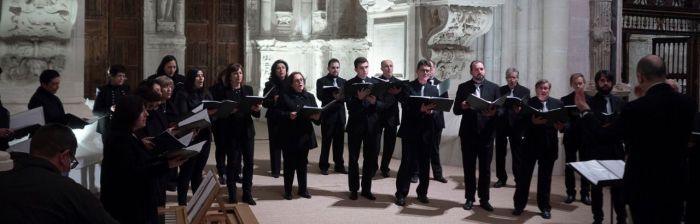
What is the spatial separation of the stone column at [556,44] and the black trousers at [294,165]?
15.2ft

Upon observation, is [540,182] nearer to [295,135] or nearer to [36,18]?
[295,135]

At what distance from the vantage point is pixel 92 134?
357 inches

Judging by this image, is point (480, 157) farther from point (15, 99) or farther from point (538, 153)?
point (15, 99)

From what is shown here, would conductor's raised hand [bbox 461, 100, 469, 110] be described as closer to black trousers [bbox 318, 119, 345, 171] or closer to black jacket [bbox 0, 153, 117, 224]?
black trousers [bbox 318, 119, 345, 171]

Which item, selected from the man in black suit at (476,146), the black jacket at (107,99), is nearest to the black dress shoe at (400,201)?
the man in black suit at (476,146)

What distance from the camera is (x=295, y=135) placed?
30.1 ft

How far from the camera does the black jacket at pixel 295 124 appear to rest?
9.19m

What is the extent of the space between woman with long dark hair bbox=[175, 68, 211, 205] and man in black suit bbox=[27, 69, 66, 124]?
1254 millimetres

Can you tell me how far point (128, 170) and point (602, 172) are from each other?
2.89 metres

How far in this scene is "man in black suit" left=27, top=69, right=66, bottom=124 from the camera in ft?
25.6

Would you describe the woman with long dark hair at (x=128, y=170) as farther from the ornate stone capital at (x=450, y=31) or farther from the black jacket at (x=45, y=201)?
the ornate stone capital at (x=450, y=31)

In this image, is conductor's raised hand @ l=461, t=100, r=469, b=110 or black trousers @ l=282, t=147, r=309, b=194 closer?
conductor's raised hand @ l=461, t=100, r=469, b=110

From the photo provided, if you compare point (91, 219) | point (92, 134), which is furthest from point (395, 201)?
point (91, 219)

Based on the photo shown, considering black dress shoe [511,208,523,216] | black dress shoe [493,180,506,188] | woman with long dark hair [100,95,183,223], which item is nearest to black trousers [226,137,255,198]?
black dress shoe [511,208,523,216]
